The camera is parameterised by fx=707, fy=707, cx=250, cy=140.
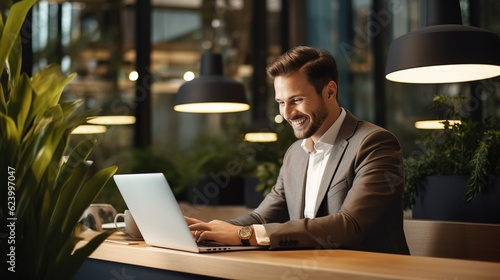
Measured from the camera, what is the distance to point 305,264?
1974mm

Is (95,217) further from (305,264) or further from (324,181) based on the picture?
(305,264)

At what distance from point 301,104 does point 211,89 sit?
64.5 inches

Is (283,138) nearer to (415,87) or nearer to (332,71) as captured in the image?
(332,71)

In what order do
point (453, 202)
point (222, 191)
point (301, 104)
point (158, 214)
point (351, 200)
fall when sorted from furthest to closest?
1. point (222, 191)
2. point (453, 202)
3. point (301, 104)
4. point (351, 200)
5. point (158, 214)

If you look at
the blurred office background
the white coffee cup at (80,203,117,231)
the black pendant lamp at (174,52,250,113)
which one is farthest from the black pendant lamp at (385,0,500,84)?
the blurred office background

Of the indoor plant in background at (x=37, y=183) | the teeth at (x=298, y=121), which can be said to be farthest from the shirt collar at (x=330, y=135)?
the indoor plant in background at (x=37, y=183)

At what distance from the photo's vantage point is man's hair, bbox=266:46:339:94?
302 centimetres

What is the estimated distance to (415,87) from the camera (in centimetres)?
704

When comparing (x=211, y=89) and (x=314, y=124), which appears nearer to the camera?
(x=314, y=124)

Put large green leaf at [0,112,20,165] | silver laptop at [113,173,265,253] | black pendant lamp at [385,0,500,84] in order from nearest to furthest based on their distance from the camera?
large green leaf at [0,112,20,165], silver laptop at [113,173,265,253], black pendant lamp at [385,0,500,84]

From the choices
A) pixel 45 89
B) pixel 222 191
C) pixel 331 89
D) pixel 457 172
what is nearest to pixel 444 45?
pixel 331 89

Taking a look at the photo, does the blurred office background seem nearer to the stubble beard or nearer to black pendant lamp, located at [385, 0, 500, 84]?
the stubble beard

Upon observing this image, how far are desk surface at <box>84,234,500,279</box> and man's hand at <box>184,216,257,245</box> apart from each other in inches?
6.0

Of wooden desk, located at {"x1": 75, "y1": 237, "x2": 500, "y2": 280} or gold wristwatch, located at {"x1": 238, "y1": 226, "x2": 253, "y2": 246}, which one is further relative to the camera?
gold wristwatch, located at {"x1": 238, "y1": 226, "x2": 253, "y2": 246}
